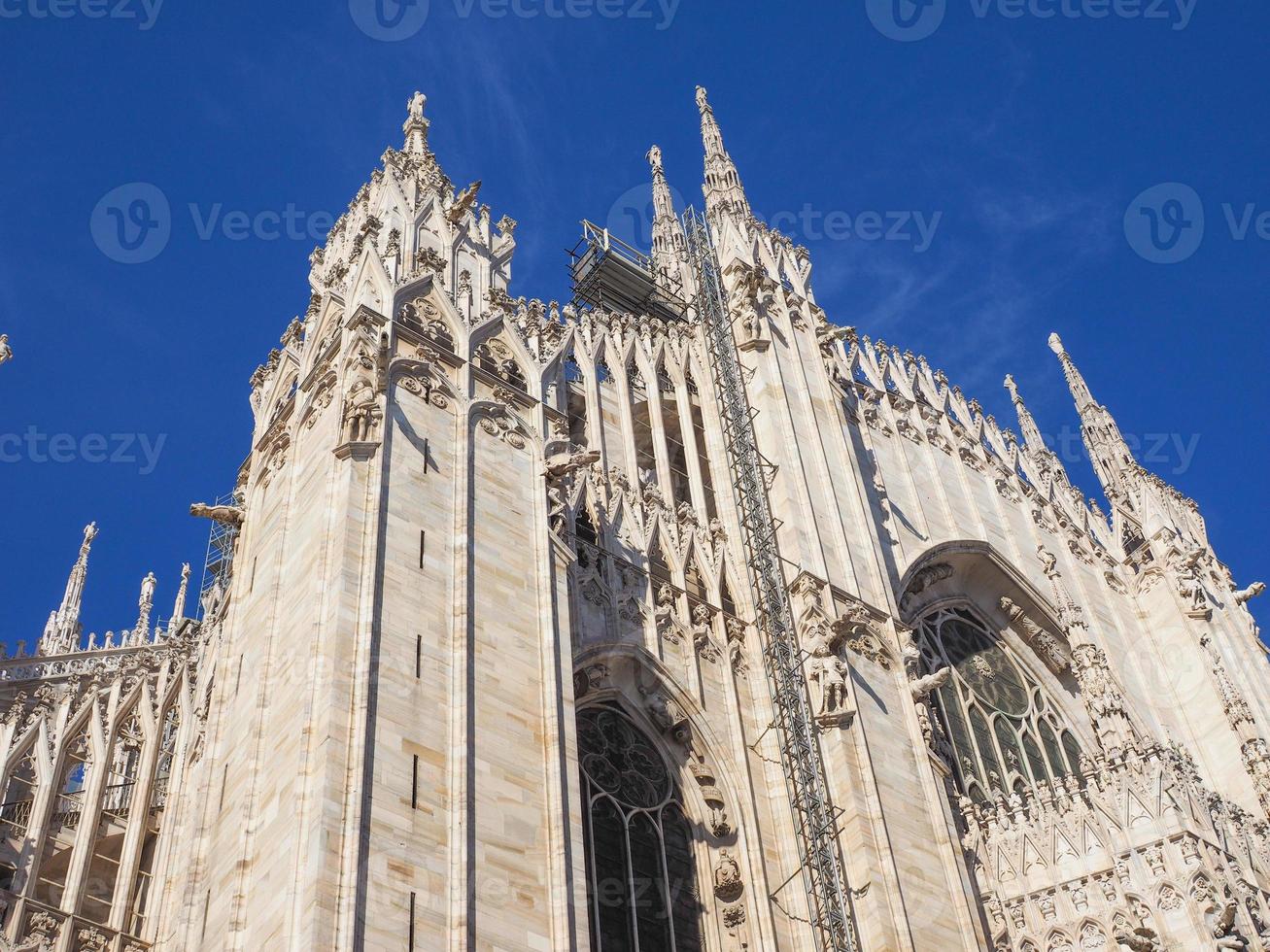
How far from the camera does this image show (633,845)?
20484 millimetres

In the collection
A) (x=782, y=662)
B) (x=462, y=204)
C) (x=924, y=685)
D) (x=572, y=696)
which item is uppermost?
(x=462, y=204)

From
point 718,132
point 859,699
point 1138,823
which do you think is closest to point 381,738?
point 859,699

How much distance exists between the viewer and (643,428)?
28.7m

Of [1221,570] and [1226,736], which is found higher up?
[1221,570]

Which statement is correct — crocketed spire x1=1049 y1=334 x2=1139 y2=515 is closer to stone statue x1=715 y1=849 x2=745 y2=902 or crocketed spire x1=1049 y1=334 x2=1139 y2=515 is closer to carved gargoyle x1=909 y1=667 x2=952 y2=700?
carved gargoyle x1=909 y1=667 x2=952 y2=700

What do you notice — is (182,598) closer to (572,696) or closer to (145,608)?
(145,608)

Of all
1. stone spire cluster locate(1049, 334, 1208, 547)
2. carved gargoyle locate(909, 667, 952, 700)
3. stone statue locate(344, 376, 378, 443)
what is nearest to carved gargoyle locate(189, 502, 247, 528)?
stone statue locate(344, 376, 378, 443)

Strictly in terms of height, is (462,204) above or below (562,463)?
above

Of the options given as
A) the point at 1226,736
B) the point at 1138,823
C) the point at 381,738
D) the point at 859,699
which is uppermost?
the point at 1226,736

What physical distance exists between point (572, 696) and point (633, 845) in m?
2.82

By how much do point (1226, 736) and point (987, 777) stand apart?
235 inches

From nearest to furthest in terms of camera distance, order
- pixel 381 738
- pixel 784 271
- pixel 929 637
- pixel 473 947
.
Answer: pixel 473 947, pixel 381 738, pixel 929 637, pixel 784 271

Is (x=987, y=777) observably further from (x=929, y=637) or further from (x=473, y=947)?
(x=473, y=947)

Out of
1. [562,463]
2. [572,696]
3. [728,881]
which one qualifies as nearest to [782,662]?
[728,881]
